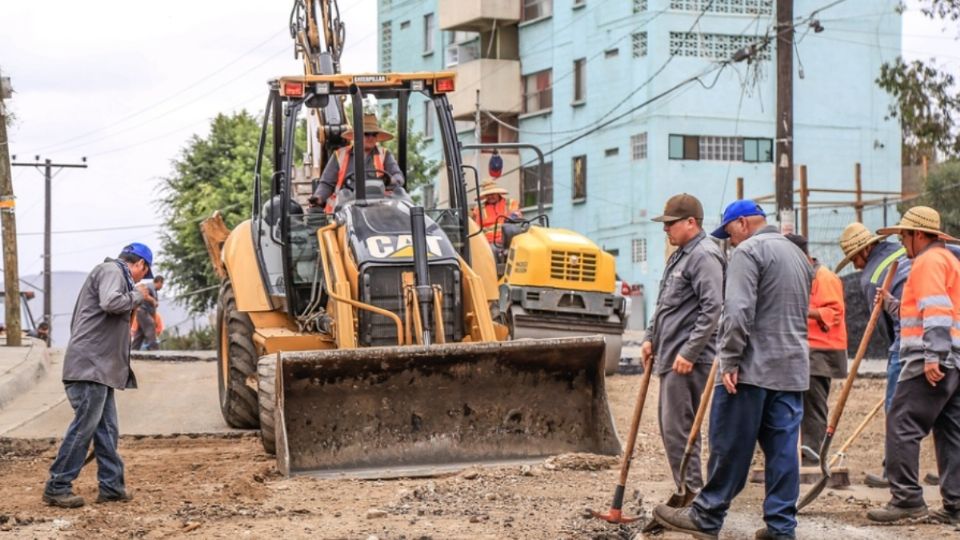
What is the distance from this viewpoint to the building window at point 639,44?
139 ft

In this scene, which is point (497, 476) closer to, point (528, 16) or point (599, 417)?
point (599, 417)

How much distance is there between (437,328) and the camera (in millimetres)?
12664

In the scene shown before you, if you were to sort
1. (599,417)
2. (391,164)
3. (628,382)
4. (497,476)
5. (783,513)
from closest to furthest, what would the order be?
1. (783,513)
2. (497,476)
3. (599,417)
4. (391,164)
5. (628,382)

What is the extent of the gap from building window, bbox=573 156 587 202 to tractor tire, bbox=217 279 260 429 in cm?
3029

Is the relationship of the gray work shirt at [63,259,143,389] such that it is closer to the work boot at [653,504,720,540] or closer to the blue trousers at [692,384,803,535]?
the work boot at [653,504,720,540]

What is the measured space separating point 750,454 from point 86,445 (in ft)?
14.9

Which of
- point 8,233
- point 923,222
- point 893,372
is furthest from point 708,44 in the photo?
point 923,222

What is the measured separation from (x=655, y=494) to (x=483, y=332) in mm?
2995

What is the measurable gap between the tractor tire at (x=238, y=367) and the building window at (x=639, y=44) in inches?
1105

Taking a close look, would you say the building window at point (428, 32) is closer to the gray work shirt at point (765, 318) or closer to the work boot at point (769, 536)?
the gray work shirt at point (765, 318)

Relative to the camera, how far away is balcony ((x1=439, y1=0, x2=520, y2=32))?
47.1 m

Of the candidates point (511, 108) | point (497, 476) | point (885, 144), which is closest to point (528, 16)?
point (511, 108)

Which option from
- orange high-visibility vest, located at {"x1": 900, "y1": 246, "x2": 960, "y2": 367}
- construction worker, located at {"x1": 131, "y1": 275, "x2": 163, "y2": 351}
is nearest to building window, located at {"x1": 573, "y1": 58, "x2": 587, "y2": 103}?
construction worker, located at {"x1": 131, "y1": 275, "x2": 163, "y2": 351}

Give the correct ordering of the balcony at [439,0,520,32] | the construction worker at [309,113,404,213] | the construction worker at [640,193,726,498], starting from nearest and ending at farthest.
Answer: the construction worker at [640,193,726,498] → the construction worker at [309,113,404,213] → the balcony at [439,0,520,32]
